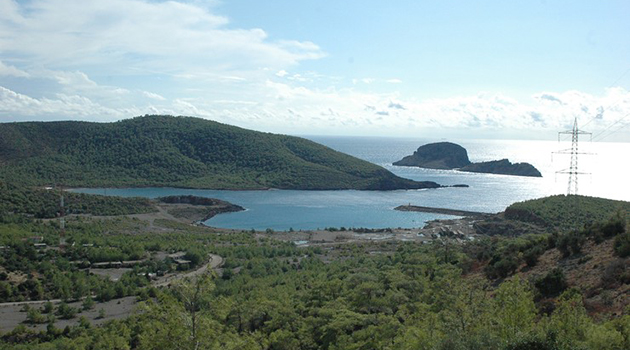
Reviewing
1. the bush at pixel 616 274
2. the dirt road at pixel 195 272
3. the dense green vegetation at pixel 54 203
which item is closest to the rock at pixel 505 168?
the dense green vegetation at pixel 54 203

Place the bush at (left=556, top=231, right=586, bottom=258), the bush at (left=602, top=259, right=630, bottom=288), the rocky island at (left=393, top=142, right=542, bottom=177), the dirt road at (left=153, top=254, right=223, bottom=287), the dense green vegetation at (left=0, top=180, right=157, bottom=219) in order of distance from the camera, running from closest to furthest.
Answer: the bush at (left=602, top=259, right=630, bottom=288), the bush at (left=556, top=231, right=586, bottom=258), the dirt road at (left=153, top=254, right=223, bottom=287), the dense green vegetation at (left=0, top=180, right=157, bottom=219), the rocky island at (left=393, top=142, right=542, bottom=177)

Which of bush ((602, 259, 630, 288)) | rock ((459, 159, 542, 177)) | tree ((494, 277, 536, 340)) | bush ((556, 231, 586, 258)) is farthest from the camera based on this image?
rock ((459, 159, 542, 177))

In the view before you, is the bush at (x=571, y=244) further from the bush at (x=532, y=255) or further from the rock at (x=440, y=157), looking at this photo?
the rock at (x=440, y=157)

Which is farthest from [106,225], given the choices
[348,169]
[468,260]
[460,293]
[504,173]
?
[504,173]

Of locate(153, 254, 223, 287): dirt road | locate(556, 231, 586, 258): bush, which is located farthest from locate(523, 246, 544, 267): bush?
locate(153, 254, 223, 287): dirt road

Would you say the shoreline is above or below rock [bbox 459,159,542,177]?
below

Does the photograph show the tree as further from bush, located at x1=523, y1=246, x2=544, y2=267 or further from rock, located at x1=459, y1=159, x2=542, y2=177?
rock, located at x1=459, y1=159, x2=542, y2=177

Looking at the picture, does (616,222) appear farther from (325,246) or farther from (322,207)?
(322,207)
